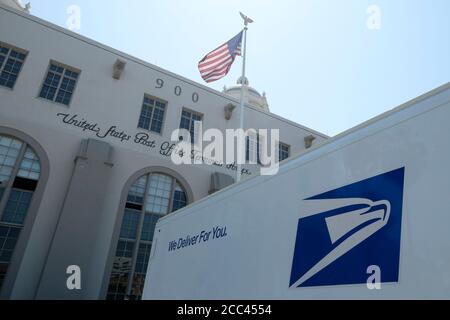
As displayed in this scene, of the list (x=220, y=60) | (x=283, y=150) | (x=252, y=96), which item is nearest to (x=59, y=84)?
(x=220, y=60)

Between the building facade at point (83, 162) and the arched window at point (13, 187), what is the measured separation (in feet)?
0.12

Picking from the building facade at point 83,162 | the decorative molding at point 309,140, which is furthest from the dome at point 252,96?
the building facade at point 83,162

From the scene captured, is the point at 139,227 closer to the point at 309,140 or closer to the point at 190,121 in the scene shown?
the point at 190,121

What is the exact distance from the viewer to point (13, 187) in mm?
13383

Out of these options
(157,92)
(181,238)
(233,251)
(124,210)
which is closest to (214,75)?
(157,92)

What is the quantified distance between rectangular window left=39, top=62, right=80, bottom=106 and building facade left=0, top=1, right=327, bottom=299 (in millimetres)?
45

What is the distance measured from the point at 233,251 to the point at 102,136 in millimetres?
12775

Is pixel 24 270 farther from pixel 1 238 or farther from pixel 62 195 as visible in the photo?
pixel 62 195

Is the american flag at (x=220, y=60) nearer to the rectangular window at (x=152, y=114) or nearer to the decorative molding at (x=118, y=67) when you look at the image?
the rectangular window at (x=152, y=114)

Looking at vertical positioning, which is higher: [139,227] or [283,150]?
[283,150]

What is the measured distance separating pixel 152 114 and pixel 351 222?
15.5m

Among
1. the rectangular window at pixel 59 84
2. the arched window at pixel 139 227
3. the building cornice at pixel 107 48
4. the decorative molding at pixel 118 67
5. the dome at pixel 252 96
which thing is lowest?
the arched window at pixel 139 227

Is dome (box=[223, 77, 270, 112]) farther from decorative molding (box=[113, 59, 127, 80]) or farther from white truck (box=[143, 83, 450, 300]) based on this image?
white truck (box=[143, 83, 450, 300])

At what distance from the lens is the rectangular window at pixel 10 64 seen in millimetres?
14586
